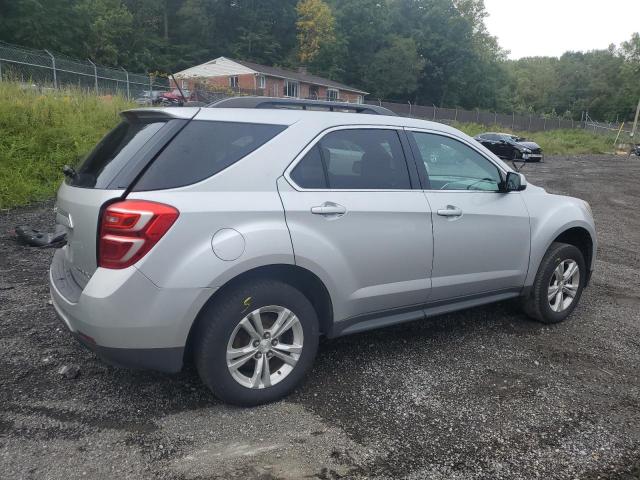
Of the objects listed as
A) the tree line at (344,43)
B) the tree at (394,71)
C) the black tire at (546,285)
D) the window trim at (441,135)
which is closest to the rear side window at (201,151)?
the window trim at (441,135)

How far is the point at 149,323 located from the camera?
2625 millimetres

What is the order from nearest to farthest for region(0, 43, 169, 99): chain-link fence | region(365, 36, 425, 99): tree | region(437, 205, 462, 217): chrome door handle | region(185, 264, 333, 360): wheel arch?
region(185, 264, 333, 360): wheel arch
region(437, 205, 462, 217): chrome door handle
region(0, 43, 169, 99): chain-link fence
region(365, 36, 425, 99): tree

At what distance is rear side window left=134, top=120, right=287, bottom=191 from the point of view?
2721 millimetres

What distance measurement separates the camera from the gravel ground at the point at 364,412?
8.37 ft

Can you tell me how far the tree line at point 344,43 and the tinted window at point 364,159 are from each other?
171 feet

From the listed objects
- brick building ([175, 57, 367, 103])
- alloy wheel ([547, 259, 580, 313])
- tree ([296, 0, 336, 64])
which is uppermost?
tree ([296, 0, 336, 64])

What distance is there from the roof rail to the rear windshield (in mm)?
436

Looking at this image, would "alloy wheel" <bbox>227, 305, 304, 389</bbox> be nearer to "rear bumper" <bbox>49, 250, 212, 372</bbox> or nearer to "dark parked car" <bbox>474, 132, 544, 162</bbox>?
"rear bumper" <bbox>49, 250, 212, 372</bbox>

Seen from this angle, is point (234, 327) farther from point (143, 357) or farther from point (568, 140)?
point (568, 140)

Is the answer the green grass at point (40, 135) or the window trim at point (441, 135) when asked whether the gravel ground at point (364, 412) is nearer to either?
the window trim at point (441, 135)

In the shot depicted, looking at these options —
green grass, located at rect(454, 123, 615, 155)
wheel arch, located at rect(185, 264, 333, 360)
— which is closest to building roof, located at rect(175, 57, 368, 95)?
green grass, located at rect(454, 123, 615, 155)

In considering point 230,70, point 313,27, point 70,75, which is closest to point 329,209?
point 70,75

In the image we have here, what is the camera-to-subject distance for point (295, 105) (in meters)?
3.45

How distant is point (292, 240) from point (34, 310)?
8.85ft
